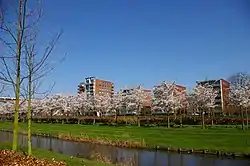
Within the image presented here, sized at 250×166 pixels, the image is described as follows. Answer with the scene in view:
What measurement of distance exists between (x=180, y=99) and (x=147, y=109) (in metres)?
21.9

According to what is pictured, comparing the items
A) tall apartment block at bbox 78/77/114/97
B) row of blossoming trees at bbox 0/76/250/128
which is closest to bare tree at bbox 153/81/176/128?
row of blossoming trees at bbox 0/76/250/128

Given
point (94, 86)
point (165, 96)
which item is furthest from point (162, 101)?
point (94, 86)

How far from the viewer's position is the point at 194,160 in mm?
21656

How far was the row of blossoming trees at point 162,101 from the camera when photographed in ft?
168

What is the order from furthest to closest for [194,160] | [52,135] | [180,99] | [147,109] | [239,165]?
[147,109], [180,99], [52,135], [194,160], [239,165]

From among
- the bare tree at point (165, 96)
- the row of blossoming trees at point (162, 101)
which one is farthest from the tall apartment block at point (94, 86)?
the bare tree at point (165, 96)

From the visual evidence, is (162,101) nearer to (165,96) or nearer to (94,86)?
(165,96)

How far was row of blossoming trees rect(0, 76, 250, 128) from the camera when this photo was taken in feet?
168

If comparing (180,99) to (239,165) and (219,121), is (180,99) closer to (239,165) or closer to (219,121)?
(219,121)

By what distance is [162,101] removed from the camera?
56.6 m

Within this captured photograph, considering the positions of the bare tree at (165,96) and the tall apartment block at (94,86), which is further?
the tall apartment block at (94,86)

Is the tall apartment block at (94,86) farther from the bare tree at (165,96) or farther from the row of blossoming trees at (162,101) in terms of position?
the bare tree at (165,96)

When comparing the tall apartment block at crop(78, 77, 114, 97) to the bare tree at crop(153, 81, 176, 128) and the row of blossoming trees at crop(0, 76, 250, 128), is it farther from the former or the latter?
the bare tree at crop(153, 81, 176, 128)

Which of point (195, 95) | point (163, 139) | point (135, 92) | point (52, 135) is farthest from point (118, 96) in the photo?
point (163, 139)
